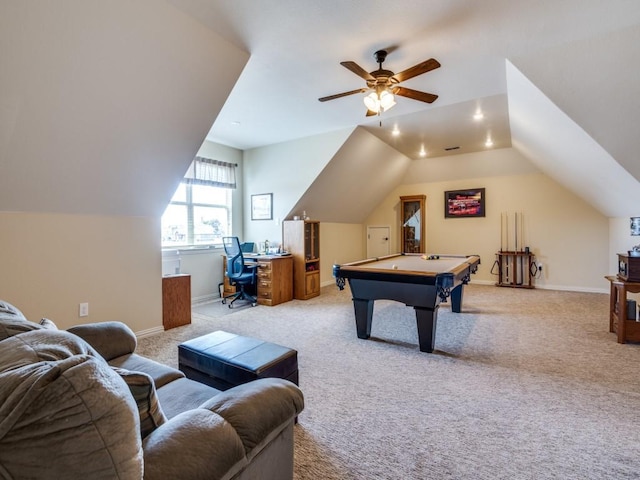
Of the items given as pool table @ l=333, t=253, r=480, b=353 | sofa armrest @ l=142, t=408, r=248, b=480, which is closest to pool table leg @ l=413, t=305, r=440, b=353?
pool table @ l=333, t=253, r=480, b=353

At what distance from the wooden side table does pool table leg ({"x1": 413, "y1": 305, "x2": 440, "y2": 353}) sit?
2.83 m

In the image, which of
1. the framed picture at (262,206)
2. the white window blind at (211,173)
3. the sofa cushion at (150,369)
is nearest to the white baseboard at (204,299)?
the framed picture at (262,206)

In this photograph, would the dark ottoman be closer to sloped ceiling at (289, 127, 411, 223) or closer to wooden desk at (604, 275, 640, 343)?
wooden desk at (604, 275, 640, 343)

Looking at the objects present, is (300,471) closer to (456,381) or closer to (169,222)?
(456,381)

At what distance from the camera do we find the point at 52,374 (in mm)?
625

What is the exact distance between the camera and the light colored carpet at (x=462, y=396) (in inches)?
63.7

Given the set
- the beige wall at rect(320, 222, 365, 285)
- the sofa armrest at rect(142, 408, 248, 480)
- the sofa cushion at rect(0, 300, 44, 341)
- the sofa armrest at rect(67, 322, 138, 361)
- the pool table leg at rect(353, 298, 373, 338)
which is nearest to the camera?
the sofa armrest at rect(142, 408, 248, 480)

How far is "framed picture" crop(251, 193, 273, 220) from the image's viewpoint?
227 inches

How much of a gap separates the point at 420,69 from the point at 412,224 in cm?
523

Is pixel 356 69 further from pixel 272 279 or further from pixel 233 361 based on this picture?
pixel 272 279

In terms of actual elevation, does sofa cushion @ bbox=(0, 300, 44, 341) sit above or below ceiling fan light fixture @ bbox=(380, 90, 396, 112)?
below

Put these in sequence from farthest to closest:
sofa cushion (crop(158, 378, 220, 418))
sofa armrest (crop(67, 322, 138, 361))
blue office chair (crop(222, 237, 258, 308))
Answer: blue office chair (crop(222, 237, 258, 308)) < sofa armrest (crop(67, 322, 138, 361)) < sofa cushion (crop(158, 378, 220, 418))

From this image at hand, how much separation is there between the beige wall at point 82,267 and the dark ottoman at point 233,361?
1.73 metres

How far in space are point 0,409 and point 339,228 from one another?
21.8 feet
